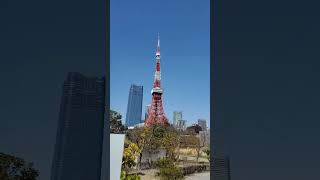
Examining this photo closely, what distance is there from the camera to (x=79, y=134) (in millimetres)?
5328

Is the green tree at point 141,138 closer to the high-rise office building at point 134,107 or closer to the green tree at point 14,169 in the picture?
the green tree at point 14,169

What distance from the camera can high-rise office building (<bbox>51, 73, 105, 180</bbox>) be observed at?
4.83 m

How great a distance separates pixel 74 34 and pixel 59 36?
0.17m

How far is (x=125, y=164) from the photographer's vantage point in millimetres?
10305

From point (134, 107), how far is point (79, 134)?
6814 centimetres

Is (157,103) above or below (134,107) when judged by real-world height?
below
